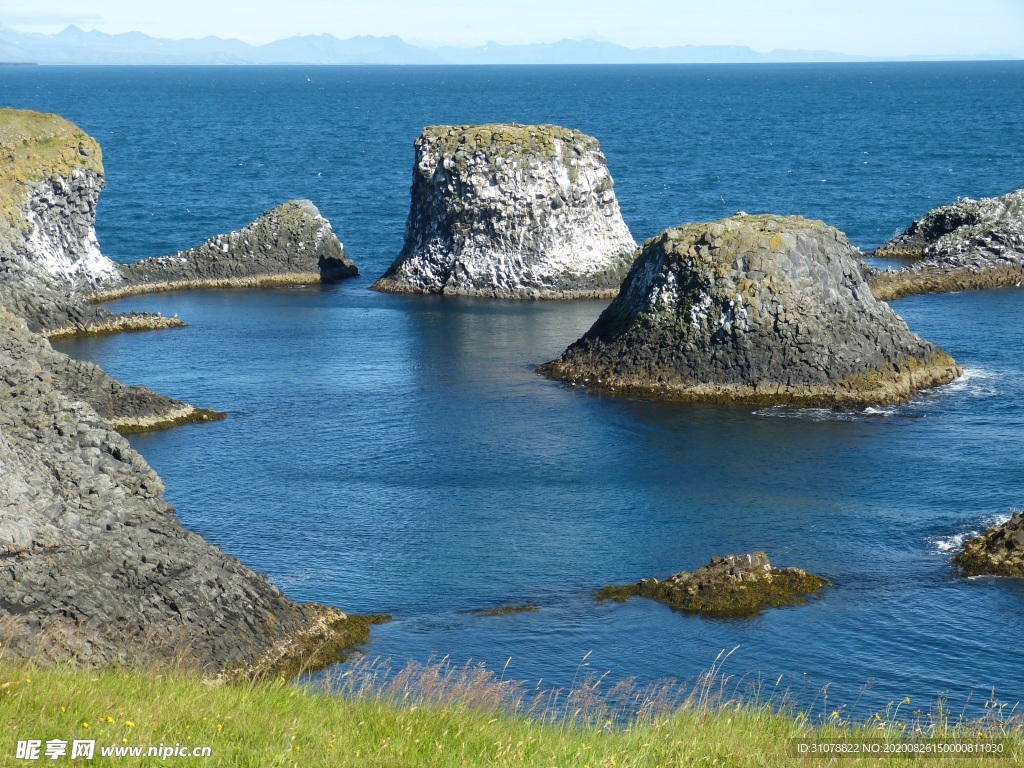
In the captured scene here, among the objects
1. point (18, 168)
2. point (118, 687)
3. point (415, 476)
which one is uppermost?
point (18, 168)

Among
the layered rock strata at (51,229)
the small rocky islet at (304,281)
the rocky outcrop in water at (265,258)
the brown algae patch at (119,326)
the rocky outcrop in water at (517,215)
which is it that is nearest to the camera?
the small rocky islet at (304,281)

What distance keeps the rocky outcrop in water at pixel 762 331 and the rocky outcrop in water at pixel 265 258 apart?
2850 cm

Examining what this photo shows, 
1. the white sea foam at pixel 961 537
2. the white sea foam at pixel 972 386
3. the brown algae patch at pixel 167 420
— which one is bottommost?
the brown algae patch at pixel 167 420

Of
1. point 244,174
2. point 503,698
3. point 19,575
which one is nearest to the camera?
point 503,698

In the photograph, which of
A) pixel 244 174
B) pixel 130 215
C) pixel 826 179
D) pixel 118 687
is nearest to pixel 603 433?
pixel 118 687

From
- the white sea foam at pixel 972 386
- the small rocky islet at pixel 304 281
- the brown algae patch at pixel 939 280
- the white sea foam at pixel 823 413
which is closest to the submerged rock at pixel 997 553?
the small rocky islet at pixel 304 281

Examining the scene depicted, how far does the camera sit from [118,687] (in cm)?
1641

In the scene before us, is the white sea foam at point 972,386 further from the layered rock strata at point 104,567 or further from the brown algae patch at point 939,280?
the layered rock strata at point 104,567

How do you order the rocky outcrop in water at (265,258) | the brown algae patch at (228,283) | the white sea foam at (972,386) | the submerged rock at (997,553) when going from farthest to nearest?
the rocky outcrop in water at (265,258) < the brown algae patch at (228,283) < the white sea foam at (972,386) < the submerged rock at (997,553)

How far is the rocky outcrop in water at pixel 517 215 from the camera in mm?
67125

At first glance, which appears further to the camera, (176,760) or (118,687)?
(118,687)

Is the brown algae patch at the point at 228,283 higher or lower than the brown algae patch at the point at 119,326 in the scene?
higher

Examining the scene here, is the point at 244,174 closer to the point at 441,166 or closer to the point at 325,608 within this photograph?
the point at 441,166

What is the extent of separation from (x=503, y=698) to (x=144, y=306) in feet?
163
